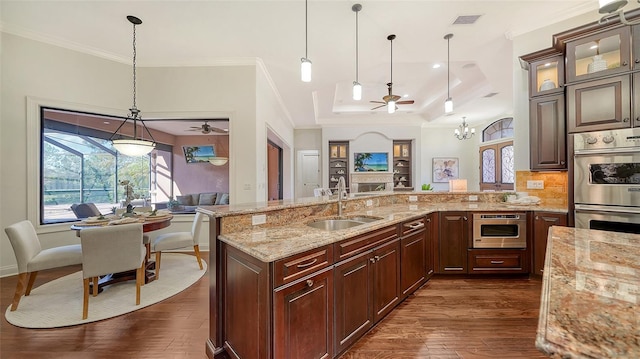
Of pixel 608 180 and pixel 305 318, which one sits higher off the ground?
pixel 608 180

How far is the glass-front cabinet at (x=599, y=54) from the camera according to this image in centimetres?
242

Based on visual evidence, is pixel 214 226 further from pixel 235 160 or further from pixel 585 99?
pixel 585 99

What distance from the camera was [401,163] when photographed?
8.62 meters

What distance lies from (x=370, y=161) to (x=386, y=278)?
646cm

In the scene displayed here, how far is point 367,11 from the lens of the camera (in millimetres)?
2977

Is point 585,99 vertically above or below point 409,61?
below

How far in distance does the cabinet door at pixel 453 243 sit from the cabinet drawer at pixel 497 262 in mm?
125

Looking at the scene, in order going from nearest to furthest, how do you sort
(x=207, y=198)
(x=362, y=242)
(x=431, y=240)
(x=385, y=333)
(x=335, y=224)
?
(x=362, y=242) < (x=385, y=333) < (x=335, y=224) < (x=431, y=240) < (x=207, y=198)

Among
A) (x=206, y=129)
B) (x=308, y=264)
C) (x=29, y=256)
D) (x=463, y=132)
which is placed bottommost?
(x=29, y=256)

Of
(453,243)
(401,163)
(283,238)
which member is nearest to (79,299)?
(283,238)

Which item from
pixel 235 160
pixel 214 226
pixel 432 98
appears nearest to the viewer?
pixel 214 226

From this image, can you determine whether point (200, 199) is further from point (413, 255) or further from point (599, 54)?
point (599, 54)

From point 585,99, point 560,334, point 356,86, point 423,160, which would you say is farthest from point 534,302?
point 423,160

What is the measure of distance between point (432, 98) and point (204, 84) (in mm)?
5711
